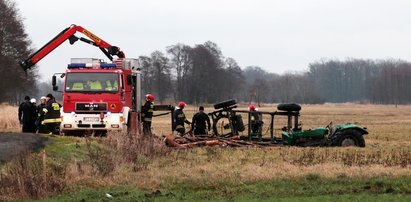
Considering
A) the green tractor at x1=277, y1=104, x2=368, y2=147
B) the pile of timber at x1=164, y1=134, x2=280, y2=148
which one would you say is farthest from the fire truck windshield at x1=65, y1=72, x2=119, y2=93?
the green tractor at x1=277, y1=104, x2=368, y2=147

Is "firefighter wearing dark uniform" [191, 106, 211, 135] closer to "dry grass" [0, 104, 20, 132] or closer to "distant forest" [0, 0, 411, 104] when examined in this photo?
"dry grass" [0, 104, 20, 132]

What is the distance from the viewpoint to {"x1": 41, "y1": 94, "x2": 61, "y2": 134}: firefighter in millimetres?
21594

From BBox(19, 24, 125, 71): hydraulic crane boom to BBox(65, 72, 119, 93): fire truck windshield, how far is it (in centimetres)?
389

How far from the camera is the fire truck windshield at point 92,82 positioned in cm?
2120

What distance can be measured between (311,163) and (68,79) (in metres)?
10.3

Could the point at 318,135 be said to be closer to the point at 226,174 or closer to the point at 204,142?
the point at 204,142

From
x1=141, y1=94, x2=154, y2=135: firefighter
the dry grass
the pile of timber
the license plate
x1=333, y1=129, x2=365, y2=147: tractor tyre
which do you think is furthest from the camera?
the dry grass

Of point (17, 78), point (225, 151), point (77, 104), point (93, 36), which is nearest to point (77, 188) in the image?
point (225, 151)

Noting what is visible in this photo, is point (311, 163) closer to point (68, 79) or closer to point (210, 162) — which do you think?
point (210, 162)

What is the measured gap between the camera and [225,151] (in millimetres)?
17969

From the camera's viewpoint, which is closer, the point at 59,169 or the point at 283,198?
the point at 283,198

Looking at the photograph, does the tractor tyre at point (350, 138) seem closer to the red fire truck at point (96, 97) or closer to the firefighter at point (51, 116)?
the red fire truck at point (96, 97)

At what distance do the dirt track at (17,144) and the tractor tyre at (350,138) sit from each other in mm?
9139

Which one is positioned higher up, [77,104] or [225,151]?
[77,104]
